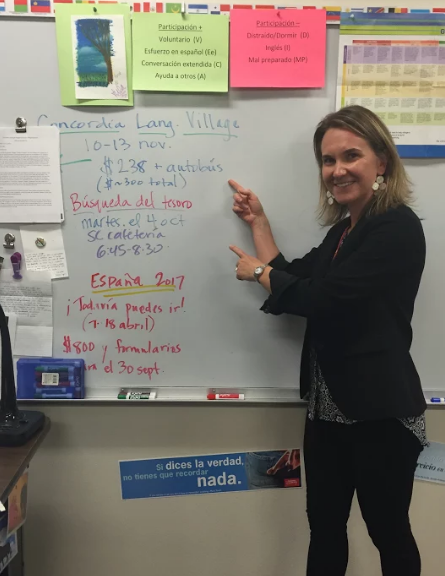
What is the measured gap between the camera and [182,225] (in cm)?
119

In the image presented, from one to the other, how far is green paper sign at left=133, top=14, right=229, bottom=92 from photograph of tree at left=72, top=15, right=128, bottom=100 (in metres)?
0.04

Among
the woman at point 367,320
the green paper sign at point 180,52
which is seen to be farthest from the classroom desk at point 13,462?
the green paper sign at point 180,52

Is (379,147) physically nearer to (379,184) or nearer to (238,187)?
(379,184)

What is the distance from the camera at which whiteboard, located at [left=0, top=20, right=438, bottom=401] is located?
1.14 meters

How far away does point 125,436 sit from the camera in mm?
1276

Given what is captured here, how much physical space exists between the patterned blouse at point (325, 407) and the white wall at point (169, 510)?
16cm

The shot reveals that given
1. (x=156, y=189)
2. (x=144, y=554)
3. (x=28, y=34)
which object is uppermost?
(x=28, y=34)

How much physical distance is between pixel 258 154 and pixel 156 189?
28cm

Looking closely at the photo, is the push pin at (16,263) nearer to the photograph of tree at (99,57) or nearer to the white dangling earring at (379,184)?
the photograph of tree at (99,57)

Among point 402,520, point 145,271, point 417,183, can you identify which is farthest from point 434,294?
point 145,271

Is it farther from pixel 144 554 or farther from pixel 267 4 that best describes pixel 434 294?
pixel 144 554

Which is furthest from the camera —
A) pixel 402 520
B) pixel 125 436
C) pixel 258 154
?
pixel 125 436

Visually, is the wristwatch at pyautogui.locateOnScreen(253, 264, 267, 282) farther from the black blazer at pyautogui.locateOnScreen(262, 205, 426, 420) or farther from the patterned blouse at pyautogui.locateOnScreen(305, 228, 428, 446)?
the patterned blouse at pyautogui.locateOnScreen(305, 228, 428, 446)

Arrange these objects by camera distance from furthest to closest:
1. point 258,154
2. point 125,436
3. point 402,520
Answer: point 125,436 < point 258,154 < point 402,520
